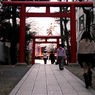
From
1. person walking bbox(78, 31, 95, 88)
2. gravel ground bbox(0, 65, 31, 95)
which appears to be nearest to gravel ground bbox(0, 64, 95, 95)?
gravel ground bbox(0, 65, 31, 95)

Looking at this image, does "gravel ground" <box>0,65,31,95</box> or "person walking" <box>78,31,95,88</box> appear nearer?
"gravel ground" <box>0,65,31,95</box>

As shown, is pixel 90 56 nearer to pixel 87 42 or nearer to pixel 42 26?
pixel 87 42

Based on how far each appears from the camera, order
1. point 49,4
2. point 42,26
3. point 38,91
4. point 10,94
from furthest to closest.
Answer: point 42,26
point 49,4
point 38,91
point 10,94

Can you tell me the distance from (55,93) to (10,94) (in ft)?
3.80

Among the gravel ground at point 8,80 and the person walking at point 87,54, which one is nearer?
the gravel ground at point 8,80

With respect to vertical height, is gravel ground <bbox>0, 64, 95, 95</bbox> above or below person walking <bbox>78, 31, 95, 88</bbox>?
below

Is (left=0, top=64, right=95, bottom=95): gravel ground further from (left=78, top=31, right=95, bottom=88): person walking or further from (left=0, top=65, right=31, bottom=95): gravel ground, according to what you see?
(left=78, top=31, right=95, bottom=88): person walking

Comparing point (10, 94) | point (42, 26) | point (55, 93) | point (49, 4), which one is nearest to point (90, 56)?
point (55, 93)

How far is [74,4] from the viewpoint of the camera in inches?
574

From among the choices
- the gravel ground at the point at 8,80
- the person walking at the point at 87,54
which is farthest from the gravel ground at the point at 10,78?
the person walking at the point at 87,54

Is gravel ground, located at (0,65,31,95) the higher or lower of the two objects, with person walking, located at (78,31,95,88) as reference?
lower

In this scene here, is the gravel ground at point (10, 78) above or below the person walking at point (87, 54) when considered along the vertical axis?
below

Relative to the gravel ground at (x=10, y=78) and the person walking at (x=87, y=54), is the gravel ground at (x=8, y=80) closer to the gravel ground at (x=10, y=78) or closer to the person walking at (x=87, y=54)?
the gravel ground at (x=10, y=78)

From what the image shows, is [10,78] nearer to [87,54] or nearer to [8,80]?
[8,80]
